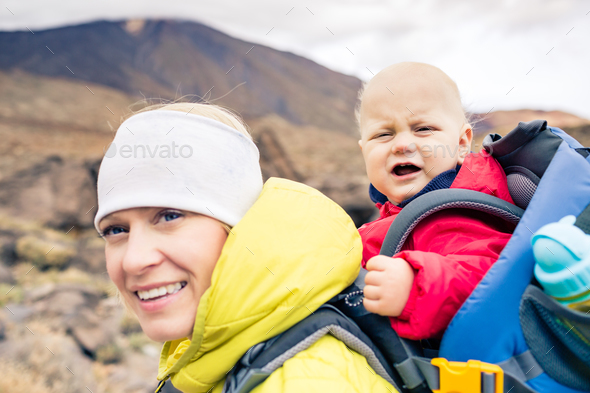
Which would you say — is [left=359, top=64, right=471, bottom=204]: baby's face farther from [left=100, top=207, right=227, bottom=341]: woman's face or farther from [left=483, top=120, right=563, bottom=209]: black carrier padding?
[left=100, top=207, right=227, bottom=341]: woman's face

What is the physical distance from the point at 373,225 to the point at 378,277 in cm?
57

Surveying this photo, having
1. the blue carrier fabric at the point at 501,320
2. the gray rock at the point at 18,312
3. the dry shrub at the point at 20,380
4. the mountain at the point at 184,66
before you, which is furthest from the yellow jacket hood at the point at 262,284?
the mountain at the point at 184,66

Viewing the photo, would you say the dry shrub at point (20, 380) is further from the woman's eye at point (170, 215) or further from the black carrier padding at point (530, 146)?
the black carrier padding at point (530, 146)

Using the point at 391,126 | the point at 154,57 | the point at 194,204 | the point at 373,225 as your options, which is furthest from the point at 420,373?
the point at 154,57

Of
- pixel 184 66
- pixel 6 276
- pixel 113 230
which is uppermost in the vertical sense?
pixel 113 230

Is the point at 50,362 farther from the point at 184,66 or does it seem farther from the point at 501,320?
the point at 184,66

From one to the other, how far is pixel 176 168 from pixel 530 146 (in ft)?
3.96

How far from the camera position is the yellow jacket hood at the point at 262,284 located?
0.98 meters

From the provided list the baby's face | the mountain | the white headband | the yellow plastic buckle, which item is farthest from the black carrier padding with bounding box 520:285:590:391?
the mountain

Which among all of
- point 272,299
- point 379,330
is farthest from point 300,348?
point 379,330

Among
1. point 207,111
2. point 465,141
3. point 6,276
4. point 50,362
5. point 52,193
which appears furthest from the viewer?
point 52,193

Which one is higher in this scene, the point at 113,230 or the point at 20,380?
the point at 113,230

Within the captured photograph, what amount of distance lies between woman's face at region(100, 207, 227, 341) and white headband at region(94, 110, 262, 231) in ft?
0.16

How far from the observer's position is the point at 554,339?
3.20 feet
